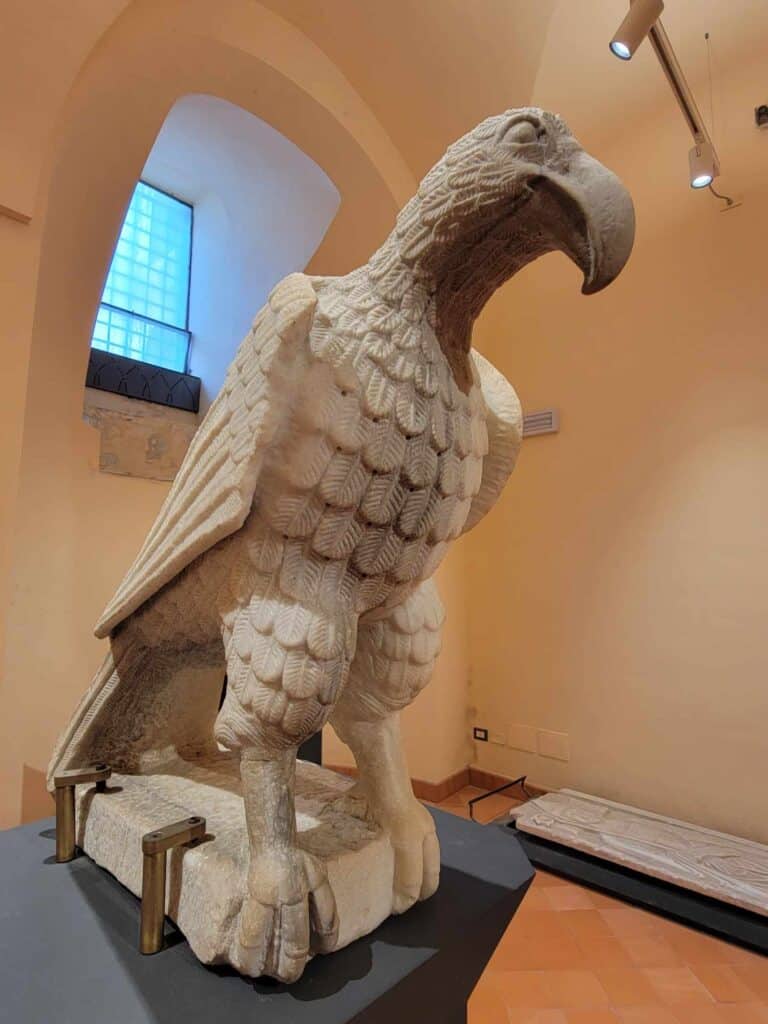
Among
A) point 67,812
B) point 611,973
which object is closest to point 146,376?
point 67,812

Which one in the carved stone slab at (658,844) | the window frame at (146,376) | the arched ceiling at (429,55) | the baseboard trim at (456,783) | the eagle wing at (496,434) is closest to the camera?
the eagle wing at (496,434)

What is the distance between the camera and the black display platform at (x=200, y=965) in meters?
0.57

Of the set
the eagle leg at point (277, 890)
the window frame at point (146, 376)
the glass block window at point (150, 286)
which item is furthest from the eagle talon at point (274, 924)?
the glass block window at point (150, 286)

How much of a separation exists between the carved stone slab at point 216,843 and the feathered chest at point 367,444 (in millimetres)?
353

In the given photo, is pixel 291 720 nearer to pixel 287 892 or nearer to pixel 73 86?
pixel 287 892

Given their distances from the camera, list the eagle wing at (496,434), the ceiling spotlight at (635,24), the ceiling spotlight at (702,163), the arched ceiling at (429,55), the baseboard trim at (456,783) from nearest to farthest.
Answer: the eagle wing at (496,434) < the ceiling spotlight at (635,24) < the ceiling spotlight at (702,163) < the arched ceiling at (429,55) < the baseboard trim at (456,783)

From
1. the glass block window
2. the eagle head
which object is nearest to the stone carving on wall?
the glass block window

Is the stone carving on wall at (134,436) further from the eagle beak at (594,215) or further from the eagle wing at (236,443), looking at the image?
the eagle beak at (594,215)

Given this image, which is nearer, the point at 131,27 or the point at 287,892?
the point at 287,892

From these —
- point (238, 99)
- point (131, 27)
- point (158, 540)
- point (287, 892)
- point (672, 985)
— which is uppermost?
point (238, 99)

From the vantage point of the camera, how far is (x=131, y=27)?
137 cm

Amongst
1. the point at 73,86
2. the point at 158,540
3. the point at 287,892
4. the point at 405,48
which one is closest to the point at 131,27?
the point at 73,86

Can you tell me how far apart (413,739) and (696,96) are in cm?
252

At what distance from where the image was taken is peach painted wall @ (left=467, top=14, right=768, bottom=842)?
179cm
